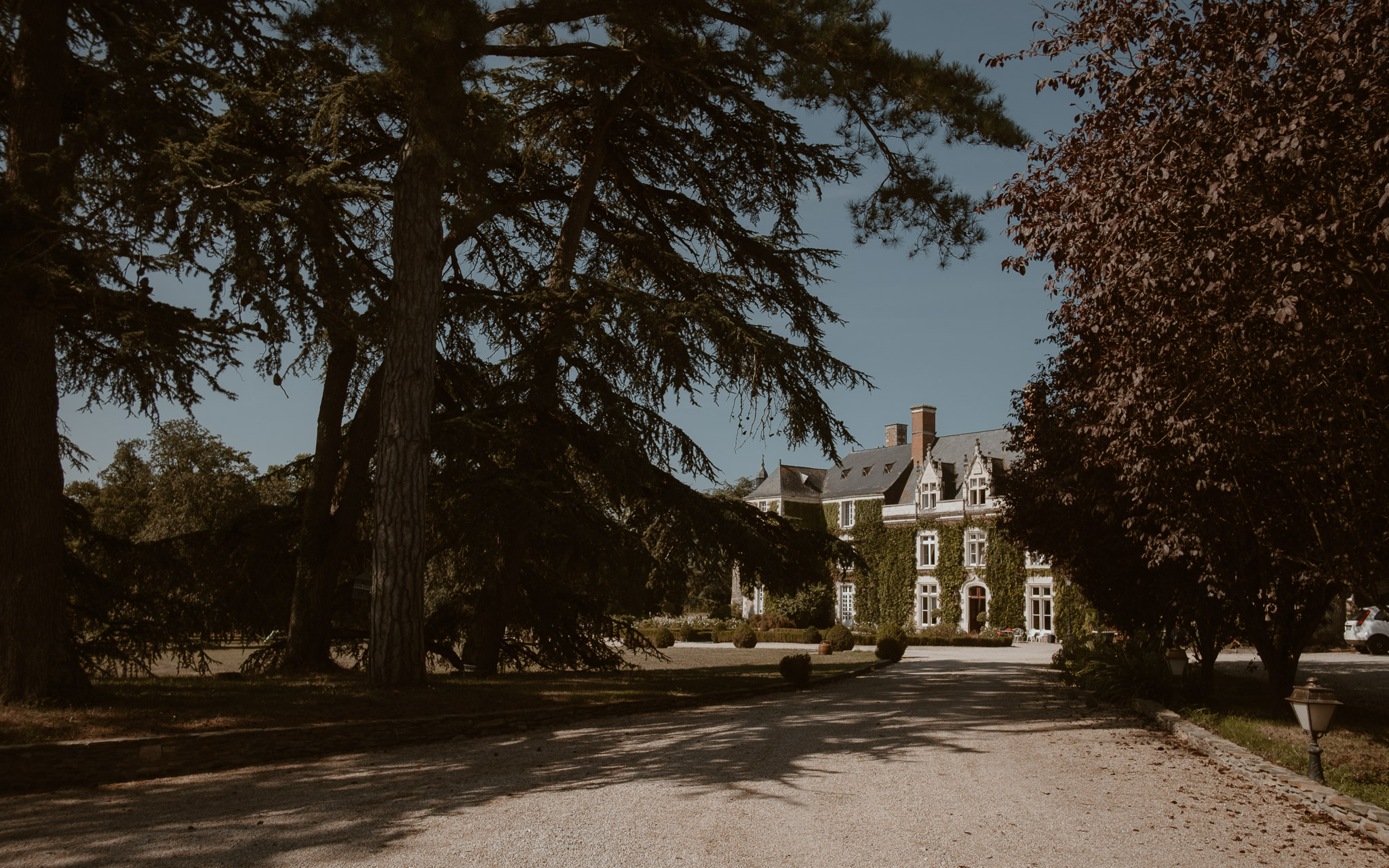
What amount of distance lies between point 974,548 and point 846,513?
7730 millimetres

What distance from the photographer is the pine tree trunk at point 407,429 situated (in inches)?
420

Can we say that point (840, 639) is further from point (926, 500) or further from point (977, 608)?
point (926, 500)

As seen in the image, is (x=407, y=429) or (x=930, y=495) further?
(x=930, y=495)

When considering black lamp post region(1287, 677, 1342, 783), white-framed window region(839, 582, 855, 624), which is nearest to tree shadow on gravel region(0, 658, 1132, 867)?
black lamp post region(1287, 677, 1342, 783)

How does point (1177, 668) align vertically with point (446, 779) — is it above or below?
above

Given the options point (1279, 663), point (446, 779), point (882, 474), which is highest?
point (882, 474)

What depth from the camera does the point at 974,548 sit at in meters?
40.8

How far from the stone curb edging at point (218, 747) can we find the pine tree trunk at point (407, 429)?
5.42 ft

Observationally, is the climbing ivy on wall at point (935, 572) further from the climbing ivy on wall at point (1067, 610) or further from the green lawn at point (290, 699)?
the green lawn at point (290, 699)

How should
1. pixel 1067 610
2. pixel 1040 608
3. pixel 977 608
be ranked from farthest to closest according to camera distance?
1. pixel 977 608
2. pixel 1040 608
3. pixel 1067 610

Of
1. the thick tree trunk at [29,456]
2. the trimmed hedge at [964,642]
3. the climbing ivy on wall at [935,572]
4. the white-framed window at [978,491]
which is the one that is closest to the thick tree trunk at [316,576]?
the thick tree trunk at [29,456]

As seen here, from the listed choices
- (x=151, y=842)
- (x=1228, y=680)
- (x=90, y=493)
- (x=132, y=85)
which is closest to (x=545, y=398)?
(x=132, y=85)

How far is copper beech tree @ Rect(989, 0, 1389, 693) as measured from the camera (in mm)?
5762

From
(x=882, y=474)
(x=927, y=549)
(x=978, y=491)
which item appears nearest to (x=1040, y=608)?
(x=978, y=491)
